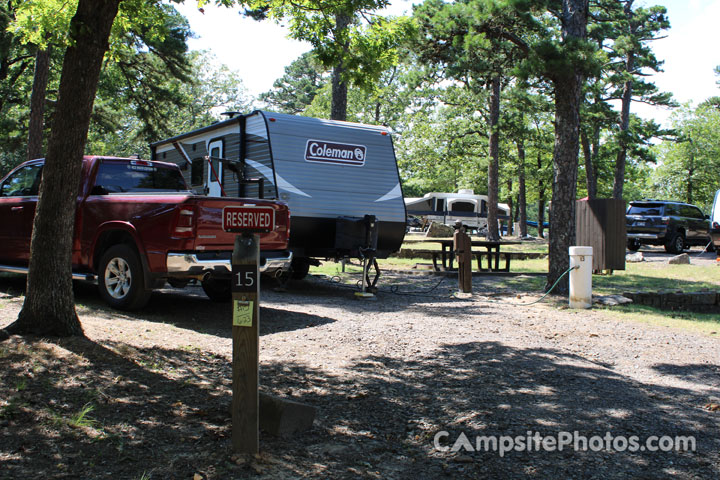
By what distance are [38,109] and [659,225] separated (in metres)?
20.1

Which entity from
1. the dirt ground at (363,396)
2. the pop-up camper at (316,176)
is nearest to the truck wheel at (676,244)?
the pop-up camper at (316,176)

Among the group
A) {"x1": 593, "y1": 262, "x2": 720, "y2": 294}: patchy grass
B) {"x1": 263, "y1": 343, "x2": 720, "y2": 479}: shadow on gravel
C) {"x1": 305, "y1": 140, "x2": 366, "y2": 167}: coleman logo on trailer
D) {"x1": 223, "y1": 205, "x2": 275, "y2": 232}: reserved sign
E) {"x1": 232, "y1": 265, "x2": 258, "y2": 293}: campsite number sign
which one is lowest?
{"x1": 263, "y1": 343, "x2": 720, "y2": 479}: shadow on gravel

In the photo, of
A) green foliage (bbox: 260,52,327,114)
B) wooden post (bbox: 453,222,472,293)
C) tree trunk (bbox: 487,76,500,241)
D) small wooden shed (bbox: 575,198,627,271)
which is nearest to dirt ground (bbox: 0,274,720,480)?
wooden post (bbox: 453,222,472,293)

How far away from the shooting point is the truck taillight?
6.84 m

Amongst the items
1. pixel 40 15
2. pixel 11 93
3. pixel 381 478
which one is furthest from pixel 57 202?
pixel 11 93

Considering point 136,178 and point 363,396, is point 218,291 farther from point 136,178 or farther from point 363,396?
point 363,396

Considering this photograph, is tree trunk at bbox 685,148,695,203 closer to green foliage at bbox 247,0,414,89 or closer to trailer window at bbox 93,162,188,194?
green foliage at bbox 247,0,414,89

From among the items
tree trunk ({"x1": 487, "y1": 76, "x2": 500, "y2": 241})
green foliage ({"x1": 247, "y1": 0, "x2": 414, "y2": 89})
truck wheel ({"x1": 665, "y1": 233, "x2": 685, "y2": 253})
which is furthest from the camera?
tree trunk ({"x1": 487, "y1": 76, "x2": 500, "y2": 241})

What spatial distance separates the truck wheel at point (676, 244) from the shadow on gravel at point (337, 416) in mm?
18804

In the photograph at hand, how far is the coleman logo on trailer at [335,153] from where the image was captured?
1033 centimetres

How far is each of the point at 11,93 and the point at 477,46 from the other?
73.0 ft

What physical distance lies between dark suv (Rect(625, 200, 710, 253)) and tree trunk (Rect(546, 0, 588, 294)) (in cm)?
1305

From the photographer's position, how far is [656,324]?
7.98 metres

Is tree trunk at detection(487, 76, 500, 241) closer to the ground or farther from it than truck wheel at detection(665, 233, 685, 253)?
farther from it
